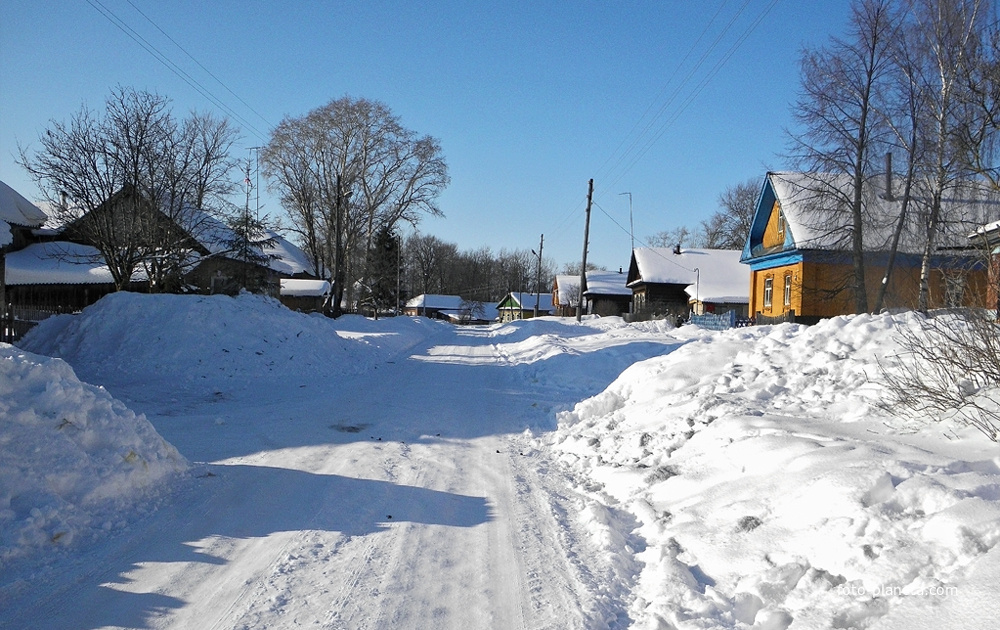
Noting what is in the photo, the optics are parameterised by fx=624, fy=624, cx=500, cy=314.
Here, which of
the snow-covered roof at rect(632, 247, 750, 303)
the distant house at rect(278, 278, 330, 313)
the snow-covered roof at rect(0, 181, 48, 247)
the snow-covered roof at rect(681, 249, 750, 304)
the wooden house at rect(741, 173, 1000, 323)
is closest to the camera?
the snow-covered roof at rect(0, 181, 48, 247)

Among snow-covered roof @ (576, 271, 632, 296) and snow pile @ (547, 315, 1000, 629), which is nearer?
snow pile @ (547, 315, 1000, 629)

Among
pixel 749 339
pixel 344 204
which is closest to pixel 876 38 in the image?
pixel 749 339

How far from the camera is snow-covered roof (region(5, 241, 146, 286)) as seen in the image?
27406mm

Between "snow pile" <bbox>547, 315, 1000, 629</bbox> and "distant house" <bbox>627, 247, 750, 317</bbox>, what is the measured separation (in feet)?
126

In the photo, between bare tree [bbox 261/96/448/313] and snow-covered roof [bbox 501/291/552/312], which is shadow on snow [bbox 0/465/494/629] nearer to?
bare tree [bbox 261/96/448/313]

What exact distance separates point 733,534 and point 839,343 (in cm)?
470

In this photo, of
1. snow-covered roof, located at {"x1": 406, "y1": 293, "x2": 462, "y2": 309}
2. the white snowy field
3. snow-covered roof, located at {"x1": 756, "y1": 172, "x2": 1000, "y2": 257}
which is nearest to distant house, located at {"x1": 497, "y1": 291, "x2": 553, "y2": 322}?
snow-covered roof, located at {"x1": 406, "y1": 293, "x2": 462, "y2": 309}

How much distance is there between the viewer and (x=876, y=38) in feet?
67.9

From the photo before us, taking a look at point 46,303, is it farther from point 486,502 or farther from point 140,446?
point 486,502

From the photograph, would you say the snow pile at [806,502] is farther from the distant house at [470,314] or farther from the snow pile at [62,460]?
the distant house at [470,314]

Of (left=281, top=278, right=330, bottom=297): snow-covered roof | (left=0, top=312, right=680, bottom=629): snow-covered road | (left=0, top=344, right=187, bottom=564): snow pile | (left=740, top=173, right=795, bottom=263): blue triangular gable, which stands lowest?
(left=0, top=312, right=680, bottom=629): snow-covered road

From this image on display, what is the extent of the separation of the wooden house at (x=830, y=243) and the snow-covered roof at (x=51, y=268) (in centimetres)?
2809

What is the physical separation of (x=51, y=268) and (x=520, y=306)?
62.6 m

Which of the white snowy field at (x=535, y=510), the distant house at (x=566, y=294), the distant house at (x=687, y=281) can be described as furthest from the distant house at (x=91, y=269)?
the distant house at (x=566, y=294)
